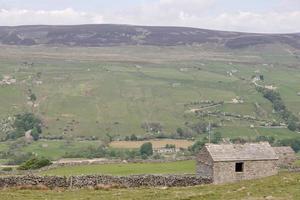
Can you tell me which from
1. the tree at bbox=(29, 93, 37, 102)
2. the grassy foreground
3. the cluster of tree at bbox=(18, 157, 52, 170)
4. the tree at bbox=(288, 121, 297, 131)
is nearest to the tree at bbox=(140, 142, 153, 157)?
the cluster of tree at bbox=(18, 157, 52, 170)

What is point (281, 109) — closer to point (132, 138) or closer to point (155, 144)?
point (132, 138)

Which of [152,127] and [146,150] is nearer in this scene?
[146,150]

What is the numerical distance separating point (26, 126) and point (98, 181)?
385 feet

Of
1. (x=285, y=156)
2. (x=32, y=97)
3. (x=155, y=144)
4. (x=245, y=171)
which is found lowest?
(x=155, y=144)

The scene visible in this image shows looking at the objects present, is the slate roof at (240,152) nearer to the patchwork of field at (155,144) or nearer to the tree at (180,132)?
the patchwork of field at (155,144)

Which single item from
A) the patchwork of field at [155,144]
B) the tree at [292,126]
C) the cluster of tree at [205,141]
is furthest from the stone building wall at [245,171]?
the tree at [292,126]

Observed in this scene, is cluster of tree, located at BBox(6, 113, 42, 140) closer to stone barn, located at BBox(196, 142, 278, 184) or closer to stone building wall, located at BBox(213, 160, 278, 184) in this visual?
stone barn, located at BBox(196, 142, 278, 184)

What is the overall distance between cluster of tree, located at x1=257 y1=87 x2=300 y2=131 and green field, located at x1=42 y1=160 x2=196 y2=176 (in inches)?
3917

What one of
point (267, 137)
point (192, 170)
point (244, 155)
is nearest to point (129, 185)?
point (244, 155)

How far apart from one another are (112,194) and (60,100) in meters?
155

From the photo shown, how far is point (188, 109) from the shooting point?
6909 inches

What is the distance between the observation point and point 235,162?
44781 millimetres

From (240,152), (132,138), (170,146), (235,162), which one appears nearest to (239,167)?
(235,162)

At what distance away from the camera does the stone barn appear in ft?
145
